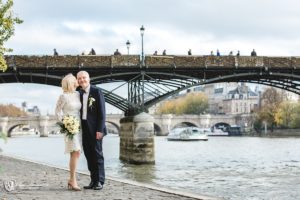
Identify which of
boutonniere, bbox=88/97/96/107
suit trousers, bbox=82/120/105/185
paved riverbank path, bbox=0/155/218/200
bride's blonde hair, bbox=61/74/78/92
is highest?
bride's blonde hair, bbox=61/74/78/92

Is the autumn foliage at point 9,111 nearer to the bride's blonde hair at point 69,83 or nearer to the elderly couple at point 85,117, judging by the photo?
the elderly couple at point 85,117

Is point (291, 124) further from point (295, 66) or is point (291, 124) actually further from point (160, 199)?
point (160, 199)

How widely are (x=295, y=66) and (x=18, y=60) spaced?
660 inches

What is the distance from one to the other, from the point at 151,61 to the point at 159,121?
87.6 meters

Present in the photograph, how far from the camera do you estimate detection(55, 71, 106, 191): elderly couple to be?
10.1m

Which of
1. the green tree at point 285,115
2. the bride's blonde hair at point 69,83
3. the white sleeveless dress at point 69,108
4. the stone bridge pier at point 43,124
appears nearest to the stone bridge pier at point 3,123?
the stone bridge pier at point 43,124

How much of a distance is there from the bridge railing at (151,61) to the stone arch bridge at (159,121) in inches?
3049

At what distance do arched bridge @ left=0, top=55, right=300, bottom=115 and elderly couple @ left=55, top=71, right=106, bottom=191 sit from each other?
22.4m

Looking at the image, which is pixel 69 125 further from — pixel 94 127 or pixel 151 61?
pixel 151 61

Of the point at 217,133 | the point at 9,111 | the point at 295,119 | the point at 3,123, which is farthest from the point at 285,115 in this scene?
the point at 9,111

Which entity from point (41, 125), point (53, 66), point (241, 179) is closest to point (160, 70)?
point (53, 66)

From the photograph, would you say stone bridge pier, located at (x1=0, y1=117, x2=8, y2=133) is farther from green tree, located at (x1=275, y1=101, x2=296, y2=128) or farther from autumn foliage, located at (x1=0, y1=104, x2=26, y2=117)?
autumn foliage, located at (x1=0, y1=104, x2=26, y2=117)

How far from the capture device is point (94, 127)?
1039 cm

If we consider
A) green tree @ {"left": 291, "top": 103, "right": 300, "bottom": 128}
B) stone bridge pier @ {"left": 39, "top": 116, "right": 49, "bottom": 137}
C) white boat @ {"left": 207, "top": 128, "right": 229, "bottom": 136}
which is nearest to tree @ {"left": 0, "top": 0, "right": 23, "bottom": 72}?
green tree @ {"left": 291, "top": 103, "right": 300, "bottom": 128}
